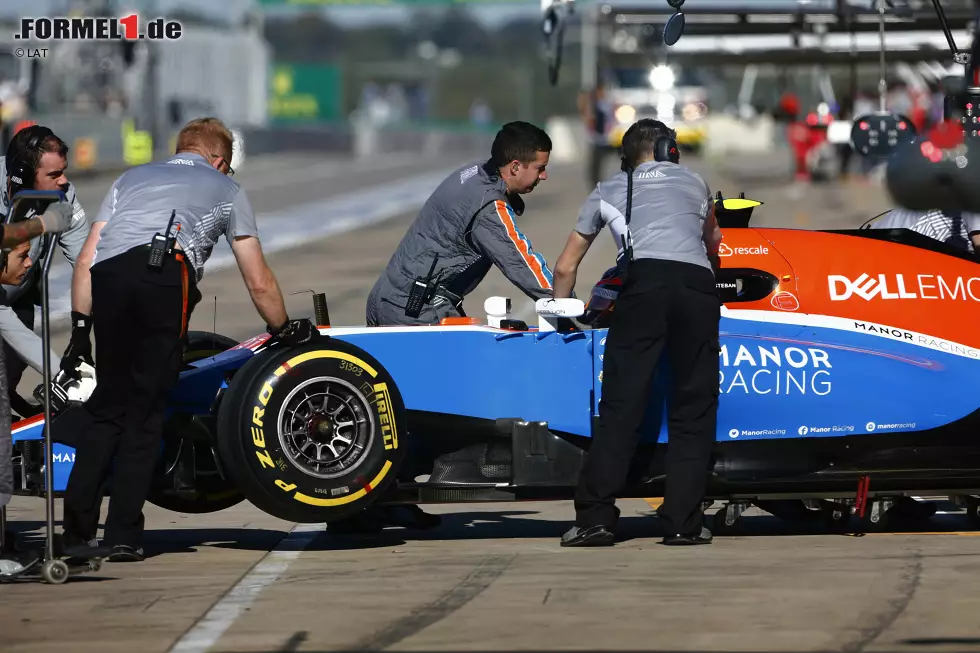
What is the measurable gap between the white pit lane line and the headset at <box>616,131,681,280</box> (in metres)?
1.74

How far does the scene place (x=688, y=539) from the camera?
7539 mm

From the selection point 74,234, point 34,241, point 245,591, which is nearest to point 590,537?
point 245,591

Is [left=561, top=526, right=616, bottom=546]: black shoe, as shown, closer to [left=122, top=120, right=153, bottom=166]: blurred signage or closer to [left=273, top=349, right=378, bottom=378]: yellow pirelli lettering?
[left=273, top=349, right=378, bottom=378]: yellow pirelli lettering

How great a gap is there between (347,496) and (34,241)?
84.8 inches

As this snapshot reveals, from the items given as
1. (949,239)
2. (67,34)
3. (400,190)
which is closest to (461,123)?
(400,190)

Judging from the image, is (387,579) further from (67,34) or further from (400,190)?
(400,190)

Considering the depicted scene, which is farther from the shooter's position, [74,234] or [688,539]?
[74,234]

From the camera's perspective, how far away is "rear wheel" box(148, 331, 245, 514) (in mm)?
7383

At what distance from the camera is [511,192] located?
8.03 meters

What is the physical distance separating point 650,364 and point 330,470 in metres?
1.31

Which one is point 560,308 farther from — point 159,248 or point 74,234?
point 74,234

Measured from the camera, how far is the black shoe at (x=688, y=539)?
7.52m

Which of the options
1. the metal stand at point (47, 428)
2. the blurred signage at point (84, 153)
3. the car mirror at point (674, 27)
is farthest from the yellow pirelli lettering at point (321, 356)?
the blurred signage at point (84, 153)

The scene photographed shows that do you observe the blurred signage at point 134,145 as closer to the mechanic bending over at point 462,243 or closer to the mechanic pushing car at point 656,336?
the mechanic bending over at point 462,243
